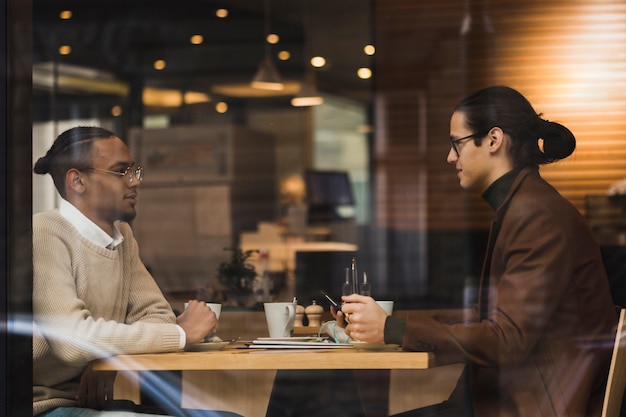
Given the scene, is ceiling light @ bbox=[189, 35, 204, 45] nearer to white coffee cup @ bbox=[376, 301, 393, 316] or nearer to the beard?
the beard

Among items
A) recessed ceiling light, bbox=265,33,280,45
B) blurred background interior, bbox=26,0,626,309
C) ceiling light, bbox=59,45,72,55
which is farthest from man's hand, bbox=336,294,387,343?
recessed ceiling light, bbox=265,33,280,45

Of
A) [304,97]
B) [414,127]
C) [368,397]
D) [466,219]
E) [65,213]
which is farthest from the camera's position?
[304,97]

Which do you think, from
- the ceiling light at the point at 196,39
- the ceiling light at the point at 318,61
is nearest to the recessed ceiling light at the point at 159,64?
the ceiling light at the point at 196,39

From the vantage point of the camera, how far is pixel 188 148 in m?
7.20

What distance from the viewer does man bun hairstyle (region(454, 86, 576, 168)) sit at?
7.69 ft

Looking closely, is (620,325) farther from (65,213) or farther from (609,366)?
(65,213)

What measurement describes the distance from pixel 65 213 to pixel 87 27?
0.73 m

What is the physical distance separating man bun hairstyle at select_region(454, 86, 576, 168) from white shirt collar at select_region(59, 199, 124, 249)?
2.99ft

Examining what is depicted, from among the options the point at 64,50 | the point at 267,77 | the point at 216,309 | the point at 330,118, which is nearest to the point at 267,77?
the point at 267,77

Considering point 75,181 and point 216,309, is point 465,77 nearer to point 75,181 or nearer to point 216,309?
point 216,309

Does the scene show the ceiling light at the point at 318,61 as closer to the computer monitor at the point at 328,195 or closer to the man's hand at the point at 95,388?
the computer monitor at the point at 328,195

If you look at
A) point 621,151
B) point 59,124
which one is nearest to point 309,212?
point 621,151

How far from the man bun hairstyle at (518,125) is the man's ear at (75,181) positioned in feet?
3.09

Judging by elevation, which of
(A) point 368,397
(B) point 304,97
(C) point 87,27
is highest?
(B) point 304,97
